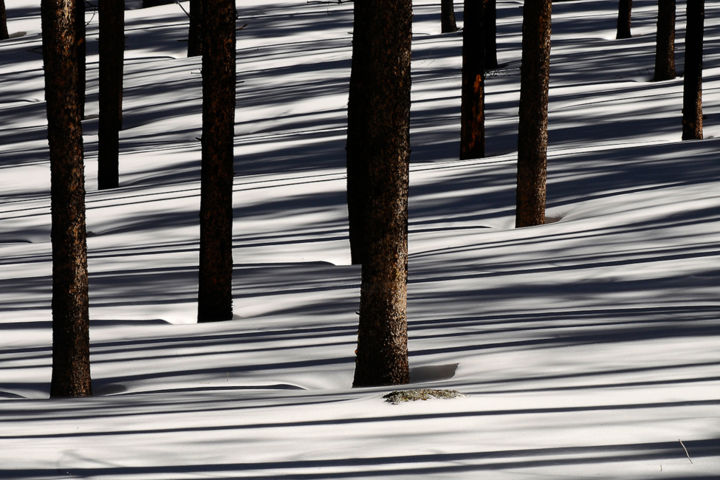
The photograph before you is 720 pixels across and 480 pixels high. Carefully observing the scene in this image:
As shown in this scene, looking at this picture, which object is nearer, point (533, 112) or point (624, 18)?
point (533, 112)

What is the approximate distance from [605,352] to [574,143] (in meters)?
11.7

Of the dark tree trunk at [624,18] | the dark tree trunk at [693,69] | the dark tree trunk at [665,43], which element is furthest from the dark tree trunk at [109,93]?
the dark tree trunk at [624,18]

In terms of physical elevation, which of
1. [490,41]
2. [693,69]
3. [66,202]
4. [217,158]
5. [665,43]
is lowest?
[490,41]

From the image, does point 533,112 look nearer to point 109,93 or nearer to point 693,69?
point 693,69

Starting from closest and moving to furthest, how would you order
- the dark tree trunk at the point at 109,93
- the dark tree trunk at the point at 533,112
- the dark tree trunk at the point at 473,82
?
the dark tree trunk at the point at 533,112 → the dark tree trunk at the point at 473,82 → the dark tree trunk at the point at 109,93

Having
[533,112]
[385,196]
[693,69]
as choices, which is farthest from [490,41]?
[385,196]

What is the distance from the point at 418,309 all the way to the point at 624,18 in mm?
22635

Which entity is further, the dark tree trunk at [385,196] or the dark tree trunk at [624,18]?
the dark tree trunk at [624,18]

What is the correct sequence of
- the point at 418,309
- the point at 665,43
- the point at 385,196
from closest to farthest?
the point at 385,196
the point at 418,309
the point at 665,43

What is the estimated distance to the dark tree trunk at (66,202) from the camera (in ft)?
22.8

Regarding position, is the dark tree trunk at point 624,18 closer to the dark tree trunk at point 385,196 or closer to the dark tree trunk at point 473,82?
the dark tree trunk at point 473,82

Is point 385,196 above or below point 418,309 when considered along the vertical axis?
above

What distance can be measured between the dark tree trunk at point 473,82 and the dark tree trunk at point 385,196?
1077 centimetres

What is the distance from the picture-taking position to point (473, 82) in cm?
1723
